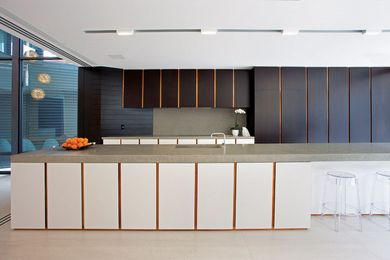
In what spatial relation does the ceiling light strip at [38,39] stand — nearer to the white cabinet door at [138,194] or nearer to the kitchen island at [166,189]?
the kitchen island at [166,189]

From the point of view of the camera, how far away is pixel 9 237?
2.21 meters

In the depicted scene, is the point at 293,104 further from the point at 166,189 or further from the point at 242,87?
the point at 166,189

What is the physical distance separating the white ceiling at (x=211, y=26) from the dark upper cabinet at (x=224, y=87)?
71 cm

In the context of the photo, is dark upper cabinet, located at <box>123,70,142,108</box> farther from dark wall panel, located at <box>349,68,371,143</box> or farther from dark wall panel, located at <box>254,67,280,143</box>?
dark wall panel, located at <box>349,68,371,143</box>

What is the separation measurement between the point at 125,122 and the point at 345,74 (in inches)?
192

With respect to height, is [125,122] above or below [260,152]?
above

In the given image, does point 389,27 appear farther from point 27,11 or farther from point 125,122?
point 125,122

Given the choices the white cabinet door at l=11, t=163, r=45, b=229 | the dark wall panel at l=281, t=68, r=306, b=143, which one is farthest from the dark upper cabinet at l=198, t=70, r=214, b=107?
the white cabinet door at l=11, t=163, r=45, b=229

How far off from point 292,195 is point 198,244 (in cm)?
111

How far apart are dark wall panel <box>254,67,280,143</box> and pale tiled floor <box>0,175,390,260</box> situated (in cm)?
245

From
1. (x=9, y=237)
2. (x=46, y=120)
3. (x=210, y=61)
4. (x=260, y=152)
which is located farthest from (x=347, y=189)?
(x=46, y=120)

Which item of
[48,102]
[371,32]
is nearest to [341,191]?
[371,32]

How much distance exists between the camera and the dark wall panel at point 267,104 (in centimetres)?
469

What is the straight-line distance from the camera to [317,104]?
4.70 m
